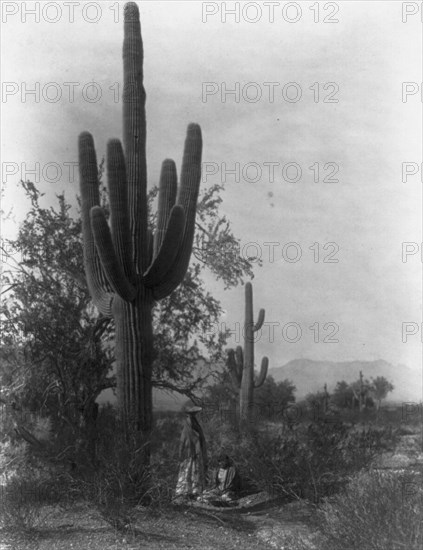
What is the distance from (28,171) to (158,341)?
15.5 ft

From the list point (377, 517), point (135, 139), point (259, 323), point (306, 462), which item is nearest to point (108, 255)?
point (135, 139)

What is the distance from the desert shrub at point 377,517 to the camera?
6395 millimetres

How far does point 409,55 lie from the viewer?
1207 centimetres

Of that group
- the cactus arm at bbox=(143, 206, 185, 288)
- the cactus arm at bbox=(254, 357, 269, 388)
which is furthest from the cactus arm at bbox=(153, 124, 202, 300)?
the cactus arm at bbox=(254, 357, 269, 388)

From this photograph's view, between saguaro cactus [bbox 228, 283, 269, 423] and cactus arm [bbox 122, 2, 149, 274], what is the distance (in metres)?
11.3

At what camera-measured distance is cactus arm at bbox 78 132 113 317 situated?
1245cm

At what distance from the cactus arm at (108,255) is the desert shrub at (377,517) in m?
4.80

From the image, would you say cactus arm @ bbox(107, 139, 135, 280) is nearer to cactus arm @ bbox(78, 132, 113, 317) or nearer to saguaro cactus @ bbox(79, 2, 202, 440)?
saguaro cactus @ bbox(79, 2, 202, 440)

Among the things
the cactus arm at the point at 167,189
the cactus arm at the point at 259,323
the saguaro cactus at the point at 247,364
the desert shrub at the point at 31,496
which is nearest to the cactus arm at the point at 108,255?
the cactus arm at the point at 167,189

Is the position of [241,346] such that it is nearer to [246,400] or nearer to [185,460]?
[246,400]

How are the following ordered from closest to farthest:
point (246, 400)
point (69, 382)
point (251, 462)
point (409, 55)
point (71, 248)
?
point (409, 55) < point (251, 462) < point (69, 382) < point (71, 248) < point (246, 400)

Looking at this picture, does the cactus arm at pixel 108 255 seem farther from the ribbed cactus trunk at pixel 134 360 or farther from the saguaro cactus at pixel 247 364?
the saguaro cactus at pixel 247 364

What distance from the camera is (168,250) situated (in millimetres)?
11773

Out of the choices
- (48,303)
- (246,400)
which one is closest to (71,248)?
(48,303)
